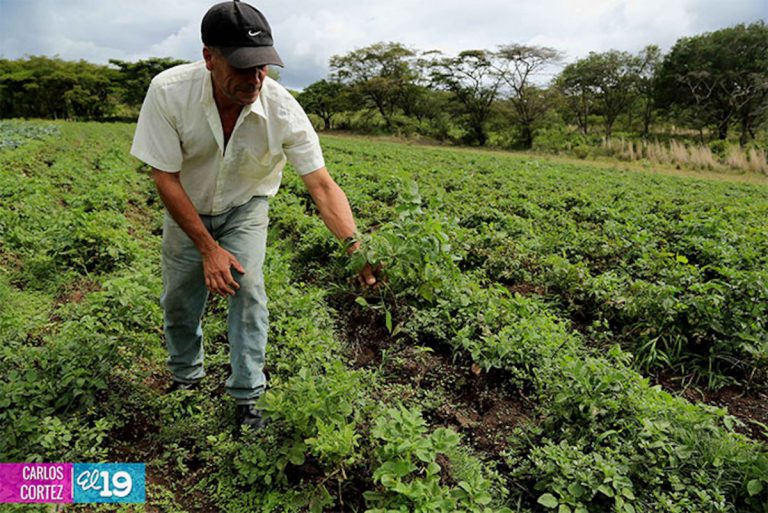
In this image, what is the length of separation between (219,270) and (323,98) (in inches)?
1823

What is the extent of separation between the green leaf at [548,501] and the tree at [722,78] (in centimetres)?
3359

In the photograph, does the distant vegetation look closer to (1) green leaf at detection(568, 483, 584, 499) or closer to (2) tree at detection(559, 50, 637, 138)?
(2) tree at detection(559, 50, 637, 138)

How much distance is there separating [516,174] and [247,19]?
445 inches

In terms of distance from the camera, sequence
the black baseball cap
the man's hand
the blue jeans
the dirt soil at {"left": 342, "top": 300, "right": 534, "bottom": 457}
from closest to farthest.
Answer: the black baseball cap, the man's hand, the blue jeans, the dirt soil at {"left": 342, "top": 300, "right": 534, "bottom": 457}

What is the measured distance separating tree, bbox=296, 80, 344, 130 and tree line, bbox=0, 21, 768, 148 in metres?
0.09

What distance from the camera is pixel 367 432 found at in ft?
8.39

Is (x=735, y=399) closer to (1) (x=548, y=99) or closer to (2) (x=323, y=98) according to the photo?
(1) (x=548, y=99)

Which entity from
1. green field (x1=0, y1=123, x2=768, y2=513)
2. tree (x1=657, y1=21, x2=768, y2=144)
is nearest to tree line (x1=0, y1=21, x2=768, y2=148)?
tree (x1=657, y1=21, x2=768, y2=144)

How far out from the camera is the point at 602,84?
121 feet

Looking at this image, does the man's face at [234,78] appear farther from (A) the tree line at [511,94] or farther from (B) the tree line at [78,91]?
(B) the tree line at [78,91]

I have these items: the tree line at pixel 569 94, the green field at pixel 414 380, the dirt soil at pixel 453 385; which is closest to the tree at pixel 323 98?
the tree line at pixel 569 94

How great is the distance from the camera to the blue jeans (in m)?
2.59

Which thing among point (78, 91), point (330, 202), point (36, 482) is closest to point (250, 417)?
point (36, 482)

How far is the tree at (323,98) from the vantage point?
4591 centimetres
